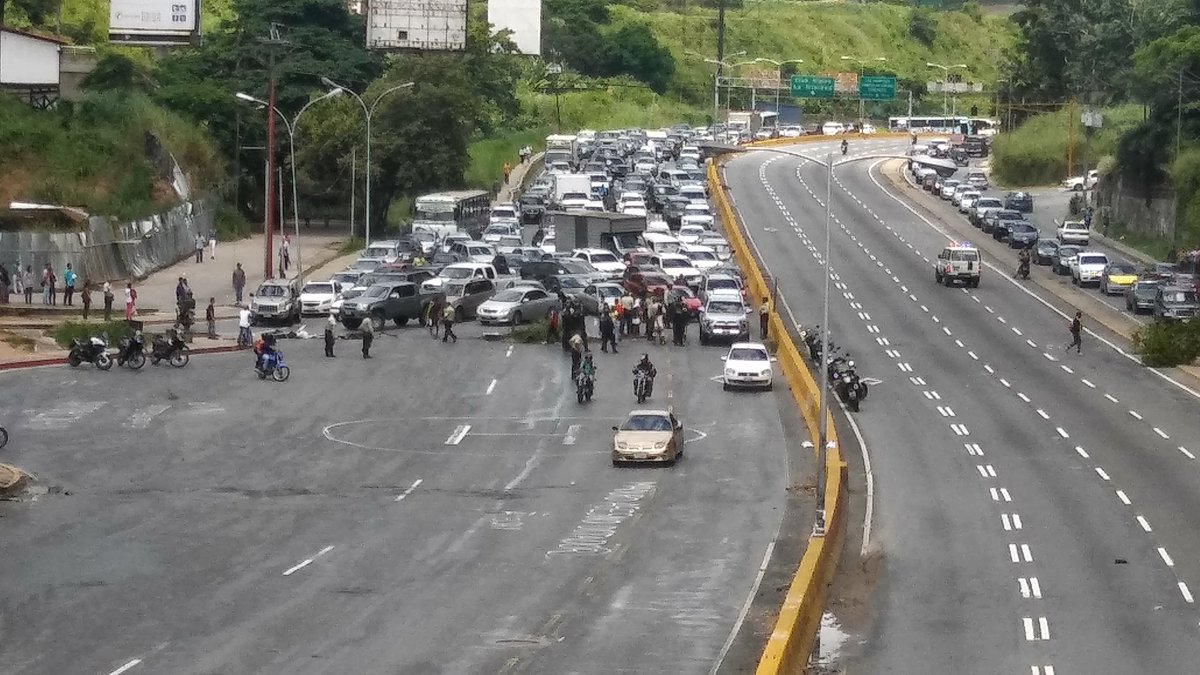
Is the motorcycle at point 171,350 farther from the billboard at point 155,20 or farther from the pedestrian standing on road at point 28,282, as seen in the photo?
the billboard at point 155,20

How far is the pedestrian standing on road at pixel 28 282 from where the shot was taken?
6834cm

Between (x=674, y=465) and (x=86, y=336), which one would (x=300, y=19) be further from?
(x=674, y=465)

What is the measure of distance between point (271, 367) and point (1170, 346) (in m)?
27.5

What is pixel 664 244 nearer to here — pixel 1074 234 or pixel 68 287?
pixel 1074 234

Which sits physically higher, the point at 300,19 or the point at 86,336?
the point at 300,19

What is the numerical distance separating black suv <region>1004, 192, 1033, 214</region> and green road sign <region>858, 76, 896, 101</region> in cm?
4873

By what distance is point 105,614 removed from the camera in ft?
89.7

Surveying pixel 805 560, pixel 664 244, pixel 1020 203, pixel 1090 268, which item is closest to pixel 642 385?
pixel 805 560

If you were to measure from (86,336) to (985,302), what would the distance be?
3571 cm

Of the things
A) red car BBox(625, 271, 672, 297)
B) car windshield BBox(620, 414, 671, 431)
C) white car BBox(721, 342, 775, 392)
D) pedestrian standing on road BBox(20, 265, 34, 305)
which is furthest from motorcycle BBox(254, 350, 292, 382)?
red car BBox(625, 271, 672, 297)

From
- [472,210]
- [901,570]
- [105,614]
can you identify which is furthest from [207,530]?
[472,210]

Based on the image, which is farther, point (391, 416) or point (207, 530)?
point (391, 416)

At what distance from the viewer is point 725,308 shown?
63000 mm

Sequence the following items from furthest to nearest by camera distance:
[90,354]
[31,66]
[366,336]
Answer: [31,66] < [366,336] < [90,354]
